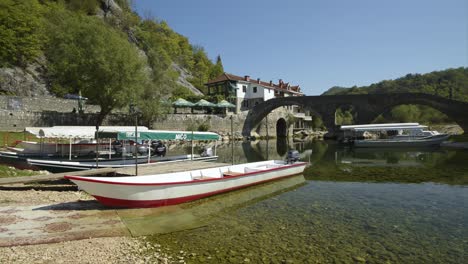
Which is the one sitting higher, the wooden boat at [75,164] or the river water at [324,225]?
the wooden boat at [75,164]

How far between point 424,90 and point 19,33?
9779 centimetres

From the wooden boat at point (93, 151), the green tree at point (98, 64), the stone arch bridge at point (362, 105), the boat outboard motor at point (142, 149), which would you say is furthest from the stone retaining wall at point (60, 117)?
the boat outboard motor at point (142, 149)

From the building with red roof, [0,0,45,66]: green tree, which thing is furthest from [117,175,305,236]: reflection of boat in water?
the building with red roof

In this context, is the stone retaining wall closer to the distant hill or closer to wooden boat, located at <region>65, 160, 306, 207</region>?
wooden boat, located at <region>65, 160, 306, 207</region>

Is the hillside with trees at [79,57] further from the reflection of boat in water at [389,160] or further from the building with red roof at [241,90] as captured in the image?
the reflection of boat in water at [389,160]

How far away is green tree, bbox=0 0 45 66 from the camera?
3772 centimetres

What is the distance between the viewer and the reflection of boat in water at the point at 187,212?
791 centimetres

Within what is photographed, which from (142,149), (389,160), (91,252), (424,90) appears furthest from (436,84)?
(91,252)

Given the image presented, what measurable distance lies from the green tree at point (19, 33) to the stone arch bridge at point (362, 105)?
38780mm

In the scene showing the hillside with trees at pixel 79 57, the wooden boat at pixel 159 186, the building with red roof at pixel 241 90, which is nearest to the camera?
the wooden boat at pixel 159 186

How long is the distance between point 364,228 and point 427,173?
42.2 feet

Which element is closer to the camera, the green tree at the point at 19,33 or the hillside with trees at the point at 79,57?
the hillside with trees at the point at 79,57

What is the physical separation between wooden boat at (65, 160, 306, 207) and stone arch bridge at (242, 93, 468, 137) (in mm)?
43281

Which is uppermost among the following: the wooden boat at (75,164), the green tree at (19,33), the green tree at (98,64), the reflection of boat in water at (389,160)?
the green tree at (19,33)
